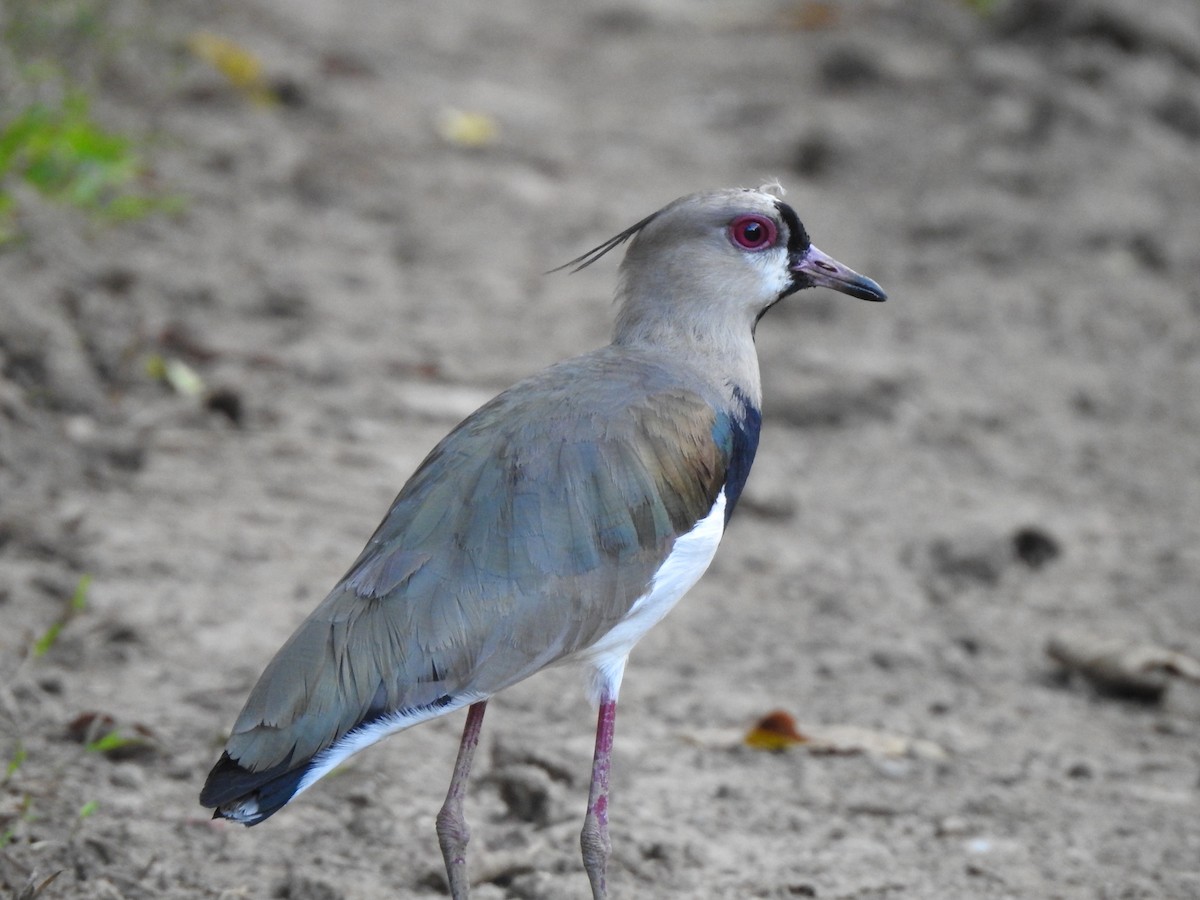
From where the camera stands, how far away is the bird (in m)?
3.23

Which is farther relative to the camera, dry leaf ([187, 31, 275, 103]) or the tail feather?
dry leaf ([187, 31, 275, 103])

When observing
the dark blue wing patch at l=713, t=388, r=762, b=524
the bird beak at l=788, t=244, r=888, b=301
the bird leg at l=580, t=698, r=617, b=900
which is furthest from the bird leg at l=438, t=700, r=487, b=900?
the bird beak at l=788, t=244, r=888, b=301

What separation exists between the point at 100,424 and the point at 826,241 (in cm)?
406

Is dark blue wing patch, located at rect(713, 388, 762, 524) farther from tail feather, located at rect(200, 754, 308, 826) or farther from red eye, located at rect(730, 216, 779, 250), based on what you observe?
tail feather, located at rect(200, 754, 308, 826)

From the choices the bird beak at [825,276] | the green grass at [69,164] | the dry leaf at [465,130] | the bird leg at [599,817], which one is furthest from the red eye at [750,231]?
the dry leaf at [465,130]

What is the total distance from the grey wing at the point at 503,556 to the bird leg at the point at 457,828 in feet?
0.70

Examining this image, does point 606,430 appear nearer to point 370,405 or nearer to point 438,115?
point 370,405

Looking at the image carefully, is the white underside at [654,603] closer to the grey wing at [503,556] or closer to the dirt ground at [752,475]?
the grey wing at [503,556]

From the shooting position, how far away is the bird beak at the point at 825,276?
165 inches

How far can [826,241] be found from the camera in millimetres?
8375

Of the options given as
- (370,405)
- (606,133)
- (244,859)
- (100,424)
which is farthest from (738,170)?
(244,859)

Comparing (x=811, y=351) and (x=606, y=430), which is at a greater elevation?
(x=606, y=430)

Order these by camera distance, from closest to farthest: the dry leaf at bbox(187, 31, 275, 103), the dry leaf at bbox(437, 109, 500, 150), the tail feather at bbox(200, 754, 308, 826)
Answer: the tail feather at bbox(200, 754, 308, 826), the dry leaf at bbox(187, 31, 275, 103), the dry leaf at bbox(437, 109, 500, 150)

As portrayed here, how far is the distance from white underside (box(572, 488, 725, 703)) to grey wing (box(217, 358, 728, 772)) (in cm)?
3
